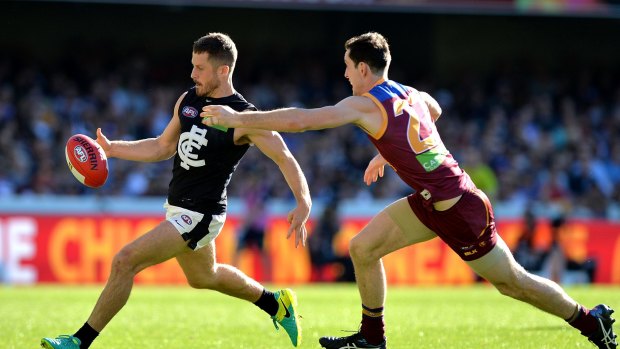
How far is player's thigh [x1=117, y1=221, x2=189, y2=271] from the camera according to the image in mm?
7305

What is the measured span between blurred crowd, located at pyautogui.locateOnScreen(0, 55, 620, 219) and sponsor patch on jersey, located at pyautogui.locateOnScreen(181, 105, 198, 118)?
1135 centimetres

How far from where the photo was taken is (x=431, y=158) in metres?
7.21

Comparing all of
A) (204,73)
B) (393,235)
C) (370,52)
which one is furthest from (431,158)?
(204,73)

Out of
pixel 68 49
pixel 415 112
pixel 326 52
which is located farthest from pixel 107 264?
pixel 415 112

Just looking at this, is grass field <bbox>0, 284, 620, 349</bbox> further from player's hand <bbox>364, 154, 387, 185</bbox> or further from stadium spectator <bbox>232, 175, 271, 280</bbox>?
stadium spectator <bbox>232, 175, 271, 280</bbox>

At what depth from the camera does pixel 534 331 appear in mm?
9406

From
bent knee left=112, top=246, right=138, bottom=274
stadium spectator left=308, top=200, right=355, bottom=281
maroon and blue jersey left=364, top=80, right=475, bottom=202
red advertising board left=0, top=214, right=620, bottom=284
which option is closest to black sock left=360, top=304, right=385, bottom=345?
maroon and blue jersey left=364, top=80, right=475, bottom=202

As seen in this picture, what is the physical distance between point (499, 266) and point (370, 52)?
5.51ft

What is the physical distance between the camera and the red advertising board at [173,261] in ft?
58.3

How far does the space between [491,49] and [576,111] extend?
302 centimetres

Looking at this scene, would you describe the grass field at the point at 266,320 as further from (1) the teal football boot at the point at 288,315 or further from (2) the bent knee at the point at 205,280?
(2) the bent knee at the point at 205,280

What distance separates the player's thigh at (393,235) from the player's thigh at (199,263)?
113 cm

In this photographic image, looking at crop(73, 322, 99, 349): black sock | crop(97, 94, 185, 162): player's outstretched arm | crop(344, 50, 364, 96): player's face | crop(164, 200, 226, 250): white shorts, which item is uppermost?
crop(344, 50, 364, 96): player's face

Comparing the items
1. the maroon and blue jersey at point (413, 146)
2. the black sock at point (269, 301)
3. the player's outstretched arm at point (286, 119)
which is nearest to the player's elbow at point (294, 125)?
the player's outstretched arm at point (286, 119)
